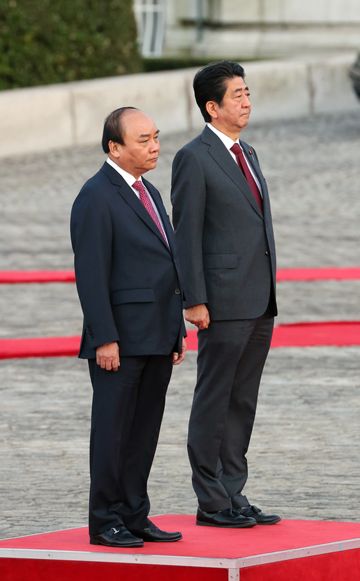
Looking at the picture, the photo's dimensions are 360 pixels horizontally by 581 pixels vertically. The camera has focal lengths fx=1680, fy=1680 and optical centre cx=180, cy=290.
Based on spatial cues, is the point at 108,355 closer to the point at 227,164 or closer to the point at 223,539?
the point at 223,539

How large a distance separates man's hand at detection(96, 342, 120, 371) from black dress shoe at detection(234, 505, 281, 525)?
91cm

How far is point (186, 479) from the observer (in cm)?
765

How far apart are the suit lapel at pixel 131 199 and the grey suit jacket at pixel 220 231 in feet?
1.03

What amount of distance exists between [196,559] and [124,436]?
0.67 meters

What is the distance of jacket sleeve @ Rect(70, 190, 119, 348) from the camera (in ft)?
19.3

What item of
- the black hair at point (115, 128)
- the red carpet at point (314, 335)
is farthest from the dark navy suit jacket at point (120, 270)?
the red carpet at point (314, 335)

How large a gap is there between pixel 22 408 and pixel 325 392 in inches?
66.8

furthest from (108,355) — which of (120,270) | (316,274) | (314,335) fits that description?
(316,274)

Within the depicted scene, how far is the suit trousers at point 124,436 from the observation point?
598 centimetres

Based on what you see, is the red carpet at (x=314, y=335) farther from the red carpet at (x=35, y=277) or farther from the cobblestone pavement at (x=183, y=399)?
the red carpet at (x=35, y=277)

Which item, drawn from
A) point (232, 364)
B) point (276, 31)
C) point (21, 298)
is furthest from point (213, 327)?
point (276, 31)

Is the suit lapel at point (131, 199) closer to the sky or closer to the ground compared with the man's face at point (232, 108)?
closer to the ground

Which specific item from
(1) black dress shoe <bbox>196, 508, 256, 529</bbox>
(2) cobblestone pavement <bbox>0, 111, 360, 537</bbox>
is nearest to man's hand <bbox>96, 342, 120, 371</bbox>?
(1) black dress shoe <bbox>196, 508, 256, 529</bbox>

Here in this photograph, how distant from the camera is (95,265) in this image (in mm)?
5898
